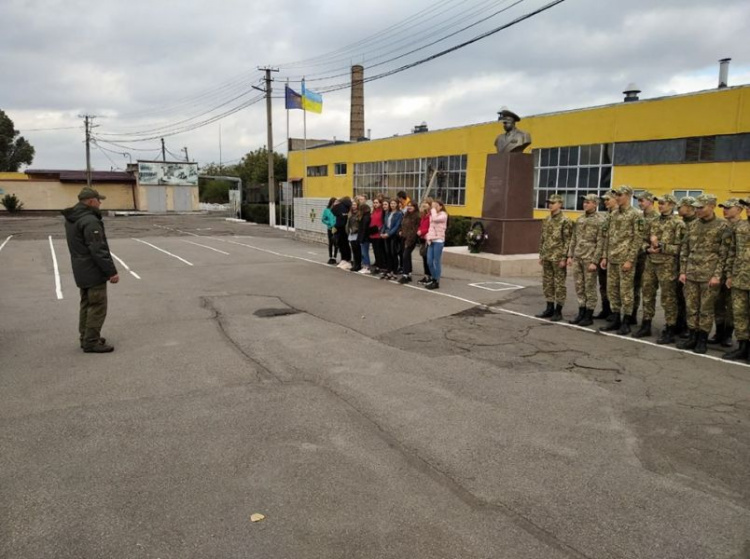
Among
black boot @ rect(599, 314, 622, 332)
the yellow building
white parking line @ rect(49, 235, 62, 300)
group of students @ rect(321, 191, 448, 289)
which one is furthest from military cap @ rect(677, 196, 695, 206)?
white parking line @ rect(49, 235, 62, 300)

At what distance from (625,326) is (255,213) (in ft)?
122

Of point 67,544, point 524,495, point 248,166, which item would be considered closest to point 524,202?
point 524,495

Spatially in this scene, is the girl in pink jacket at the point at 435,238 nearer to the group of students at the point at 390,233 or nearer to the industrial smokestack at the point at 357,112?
the group of students at the point at 390,233

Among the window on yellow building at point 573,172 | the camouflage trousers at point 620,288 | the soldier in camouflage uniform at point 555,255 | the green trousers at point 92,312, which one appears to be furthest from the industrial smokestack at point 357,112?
the green trousers at point 92,312

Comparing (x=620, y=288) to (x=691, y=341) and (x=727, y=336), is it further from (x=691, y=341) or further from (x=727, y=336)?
(x=727, y=336)

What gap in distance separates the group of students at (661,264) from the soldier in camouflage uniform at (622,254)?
0.04ft

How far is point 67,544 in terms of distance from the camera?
2943 mm

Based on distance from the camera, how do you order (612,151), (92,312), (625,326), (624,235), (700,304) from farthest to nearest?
(612,151) < (625,326) < (624,235) < (700,304) < (92,312)

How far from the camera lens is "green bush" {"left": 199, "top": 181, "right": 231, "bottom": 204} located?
83.0 m

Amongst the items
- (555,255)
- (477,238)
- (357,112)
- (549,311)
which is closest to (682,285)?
(555,255)

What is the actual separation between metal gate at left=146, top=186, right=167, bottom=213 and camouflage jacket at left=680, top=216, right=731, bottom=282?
5578 centimetres

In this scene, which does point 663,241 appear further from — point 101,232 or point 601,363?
point 101,232

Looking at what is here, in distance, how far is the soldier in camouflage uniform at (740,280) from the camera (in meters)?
6.16

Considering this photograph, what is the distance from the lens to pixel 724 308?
6.89 metres
